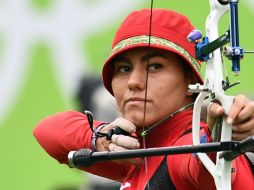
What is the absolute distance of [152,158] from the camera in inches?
104

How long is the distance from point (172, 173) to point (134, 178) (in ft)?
0.93

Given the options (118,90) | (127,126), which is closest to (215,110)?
(127,126)

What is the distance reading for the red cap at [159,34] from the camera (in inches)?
105

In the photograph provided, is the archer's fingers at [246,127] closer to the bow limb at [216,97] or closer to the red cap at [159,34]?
the bow limb at [216,97]

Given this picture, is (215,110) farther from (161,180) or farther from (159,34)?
(159,34)

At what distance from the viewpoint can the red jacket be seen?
2.31 metres

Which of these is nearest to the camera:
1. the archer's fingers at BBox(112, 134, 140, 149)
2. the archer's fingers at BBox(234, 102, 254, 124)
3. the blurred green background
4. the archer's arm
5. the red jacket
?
the archer's fingers at BBox(234, 102, 254, 124)

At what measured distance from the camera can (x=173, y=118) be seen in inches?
106

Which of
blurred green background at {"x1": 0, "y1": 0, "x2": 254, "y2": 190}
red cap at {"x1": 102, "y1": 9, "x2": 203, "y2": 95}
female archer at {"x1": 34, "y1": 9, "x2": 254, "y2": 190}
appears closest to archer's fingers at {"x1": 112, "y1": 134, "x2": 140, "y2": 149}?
→ female archer at {"x1": 34, "y1": 9, "x2": 254, "y2": 190}

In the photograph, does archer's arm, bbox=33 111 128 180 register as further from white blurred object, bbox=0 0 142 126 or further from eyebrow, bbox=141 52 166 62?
white blurred object, bbox=0 0 142 126

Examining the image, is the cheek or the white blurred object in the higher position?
the white blurred object

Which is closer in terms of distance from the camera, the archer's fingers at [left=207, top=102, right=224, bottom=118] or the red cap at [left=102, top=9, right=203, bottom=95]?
the archer's fingers at [left=207, top=102, right=224, bottom=118]

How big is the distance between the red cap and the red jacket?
166 millimetres

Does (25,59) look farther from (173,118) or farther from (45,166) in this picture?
(173,118)
